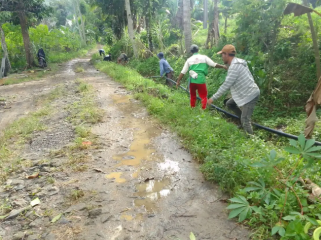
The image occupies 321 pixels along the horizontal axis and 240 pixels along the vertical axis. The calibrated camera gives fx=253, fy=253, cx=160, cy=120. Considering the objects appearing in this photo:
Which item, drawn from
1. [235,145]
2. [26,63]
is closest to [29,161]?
[235,145]

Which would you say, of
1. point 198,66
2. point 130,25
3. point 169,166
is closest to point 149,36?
point 130,25

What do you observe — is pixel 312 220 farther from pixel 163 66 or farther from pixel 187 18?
pixel 187 18

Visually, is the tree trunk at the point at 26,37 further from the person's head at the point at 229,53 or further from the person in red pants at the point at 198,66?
the person's head at the point at 229,53

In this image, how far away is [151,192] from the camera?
3482 millimetres

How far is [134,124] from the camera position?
6203 millimetres

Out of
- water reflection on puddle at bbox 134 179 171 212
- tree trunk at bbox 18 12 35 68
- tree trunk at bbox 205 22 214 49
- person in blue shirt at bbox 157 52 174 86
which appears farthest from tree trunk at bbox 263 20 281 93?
tree trunk at bbox 18 12 35 68

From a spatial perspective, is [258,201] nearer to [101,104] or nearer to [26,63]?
[101,104]

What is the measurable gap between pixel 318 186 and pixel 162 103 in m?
4.69

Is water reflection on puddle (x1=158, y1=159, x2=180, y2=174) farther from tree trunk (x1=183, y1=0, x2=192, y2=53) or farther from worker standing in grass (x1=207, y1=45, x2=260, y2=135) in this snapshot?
tree trunk (x1=183, y1=0, x2=192, y2=53)

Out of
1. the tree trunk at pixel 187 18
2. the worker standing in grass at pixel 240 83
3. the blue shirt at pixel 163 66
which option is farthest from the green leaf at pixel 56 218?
the tree trunk at pixel 187 18

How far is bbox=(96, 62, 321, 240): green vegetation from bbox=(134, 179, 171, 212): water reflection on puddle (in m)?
0.64

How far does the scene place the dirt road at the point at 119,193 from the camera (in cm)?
275

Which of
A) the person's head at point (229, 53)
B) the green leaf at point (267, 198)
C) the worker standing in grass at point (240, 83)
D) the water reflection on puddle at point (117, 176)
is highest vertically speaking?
the person's head at point (229, 53)

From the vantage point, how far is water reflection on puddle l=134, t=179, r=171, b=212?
3222mm
